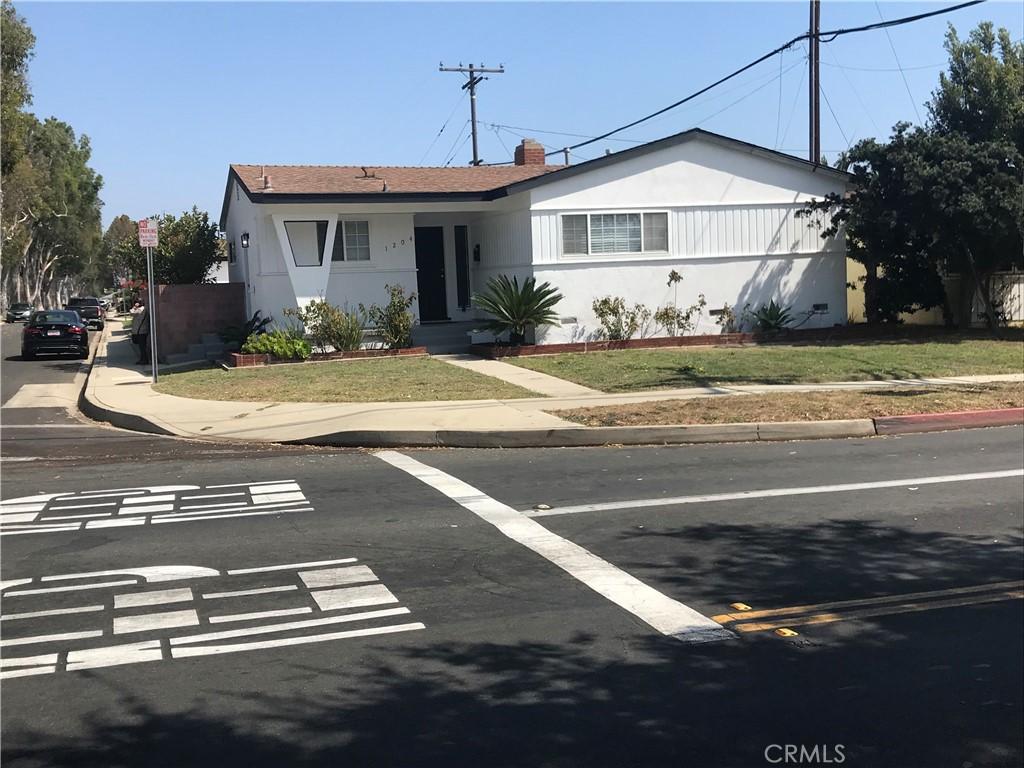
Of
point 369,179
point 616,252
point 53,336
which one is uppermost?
point 369,179

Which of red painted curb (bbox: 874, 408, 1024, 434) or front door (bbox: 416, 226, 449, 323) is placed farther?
front door (bbox: 416, 226, 449, 323)

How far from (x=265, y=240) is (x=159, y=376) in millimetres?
→ 4052

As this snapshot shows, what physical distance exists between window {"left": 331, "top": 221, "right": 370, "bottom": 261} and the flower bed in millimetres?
2829

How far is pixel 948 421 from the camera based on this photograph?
12.5 metres

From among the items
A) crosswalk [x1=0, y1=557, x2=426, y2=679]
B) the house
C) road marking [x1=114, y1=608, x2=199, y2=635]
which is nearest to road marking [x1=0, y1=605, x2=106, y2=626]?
crosswalk [x1=0, y1=557, x2=426, y2=679]

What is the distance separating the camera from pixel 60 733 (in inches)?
160

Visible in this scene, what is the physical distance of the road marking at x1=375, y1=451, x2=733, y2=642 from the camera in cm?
525

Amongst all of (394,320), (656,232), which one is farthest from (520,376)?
(656,232)

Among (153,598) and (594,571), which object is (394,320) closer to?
(594,571)

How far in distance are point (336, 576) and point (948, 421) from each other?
9244 millimetres

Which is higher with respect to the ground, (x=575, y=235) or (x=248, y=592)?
(x=575, y=235)

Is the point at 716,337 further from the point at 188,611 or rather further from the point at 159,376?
the point at 188,611

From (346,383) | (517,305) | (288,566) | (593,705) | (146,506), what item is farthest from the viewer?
(517,305)

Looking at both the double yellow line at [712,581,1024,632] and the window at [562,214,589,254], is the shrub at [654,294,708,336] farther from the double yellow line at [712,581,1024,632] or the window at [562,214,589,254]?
the double yellow line at [712,581,1024,632]
